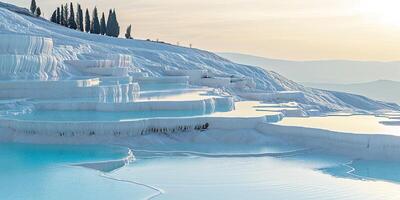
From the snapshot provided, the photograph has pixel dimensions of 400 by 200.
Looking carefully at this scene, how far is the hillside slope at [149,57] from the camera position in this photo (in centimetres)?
2725

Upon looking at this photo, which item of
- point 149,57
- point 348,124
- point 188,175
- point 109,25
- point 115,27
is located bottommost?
point 188,175

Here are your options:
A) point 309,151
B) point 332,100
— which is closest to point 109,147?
point 309,151

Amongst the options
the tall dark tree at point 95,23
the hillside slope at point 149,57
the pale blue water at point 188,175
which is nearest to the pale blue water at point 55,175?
the pale blue water at point 188,175

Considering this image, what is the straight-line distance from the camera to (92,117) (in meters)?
13.5

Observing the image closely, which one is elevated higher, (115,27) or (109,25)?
(109,25)

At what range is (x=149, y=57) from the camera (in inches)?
1344

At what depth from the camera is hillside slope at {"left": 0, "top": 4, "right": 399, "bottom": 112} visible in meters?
27.2

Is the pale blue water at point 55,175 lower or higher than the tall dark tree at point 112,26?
lower

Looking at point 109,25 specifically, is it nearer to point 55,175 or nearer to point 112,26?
point 112,26

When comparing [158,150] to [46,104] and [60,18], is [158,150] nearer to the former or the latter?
[46,104]

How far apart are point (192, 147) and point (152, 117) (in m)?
1.42

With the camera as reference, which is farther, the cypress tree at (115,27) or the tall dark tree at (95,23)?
the cypress tree at (115,27)

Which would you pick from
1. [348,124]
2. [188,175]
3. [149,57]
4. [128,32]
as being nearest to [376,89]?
[128,32]

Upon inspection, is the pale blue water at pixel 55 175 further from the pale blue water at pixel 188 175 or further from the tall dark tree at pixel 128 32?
the tall dark tree at pixel 128 32
